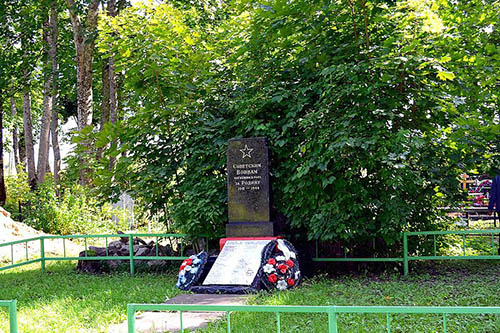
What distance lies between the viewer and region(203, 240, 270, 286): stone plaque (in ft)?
28.5

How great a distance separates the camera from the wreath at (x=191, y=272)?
30.1 ft

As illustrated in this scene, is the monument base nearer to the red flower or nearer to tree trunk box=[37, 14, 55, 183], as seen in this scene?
the red flower

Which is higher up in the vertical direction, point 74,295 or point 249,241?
point 249,241

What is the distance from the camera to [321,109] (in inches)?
369

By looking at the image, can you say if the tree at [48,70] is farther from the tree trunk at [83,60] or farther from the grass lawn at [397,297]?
the grass lawn at [397,297]

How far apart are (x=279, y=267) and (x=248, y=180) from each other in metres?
2.03

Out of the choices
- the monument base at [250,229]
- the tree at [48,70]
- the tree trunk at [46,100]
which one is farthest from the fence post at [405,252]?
the tree trunk at [46,100]

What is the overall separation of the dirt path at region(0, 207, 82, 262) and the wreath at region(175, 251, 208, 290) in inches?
240

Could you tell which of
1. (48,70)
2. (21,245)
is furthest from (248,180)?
(48,70)

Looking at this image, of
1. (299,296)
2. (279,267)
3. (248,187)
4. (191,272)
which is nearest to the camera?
(299,296)

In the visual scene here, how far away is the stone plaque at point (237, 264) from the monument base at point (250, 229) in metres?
0.33

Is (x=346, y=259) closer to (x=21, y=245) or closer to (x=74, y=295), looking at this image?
(x=74, y=295)

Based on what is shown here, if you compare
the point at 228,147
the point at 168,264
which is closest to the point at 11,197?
the point at 168,264

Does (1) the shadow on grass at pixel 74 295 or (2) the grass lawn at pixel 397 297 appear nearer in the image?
(2) the grass lawn at pixel 397 297
